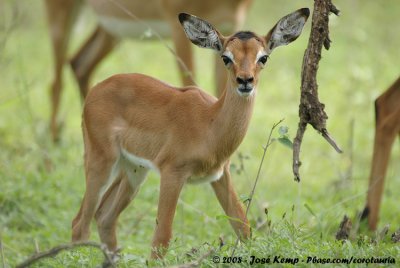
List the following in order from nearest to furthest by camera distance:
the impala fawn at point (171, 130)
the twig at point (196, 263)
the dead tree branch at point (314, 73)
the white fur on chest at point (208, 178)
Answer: the twig at point (196, 263) → the dead tree branch at point (314, 73) → the impala fawn at point (171, 130) → the white fur on chest at point (208, 178)

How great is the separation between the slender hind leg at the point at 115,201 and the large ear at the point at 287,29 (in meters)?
Result: 1.19

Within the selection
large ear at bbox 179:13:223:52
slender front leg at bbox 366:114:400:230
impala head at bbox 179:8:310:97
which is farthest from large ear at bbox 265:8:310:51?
slender front leg at bbox 366:114:400:230

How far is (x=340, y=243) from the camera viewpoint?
4660mm

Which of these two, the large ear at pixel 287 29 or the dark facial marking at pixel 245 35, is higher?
the large ear at pixel 287 29

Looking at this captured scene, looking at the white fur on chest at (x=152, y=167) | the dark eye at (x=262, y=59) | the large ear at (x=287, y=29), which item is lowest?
the white fur on chest at (x=152, y=167)

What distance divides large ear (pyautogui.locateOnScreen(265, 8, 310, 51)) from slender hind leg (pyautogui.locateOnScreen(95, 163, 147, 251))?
1.19 m

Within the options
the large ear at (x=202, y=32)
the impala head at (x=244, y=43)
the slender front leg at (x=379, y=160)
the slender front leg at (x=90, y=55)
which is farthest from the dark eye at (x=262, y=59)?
the slender front leg at (x=90, y=55)

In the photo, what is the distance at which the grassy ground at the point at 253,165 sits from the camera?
4961 mm

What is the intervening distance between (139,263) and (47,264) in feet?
1.62

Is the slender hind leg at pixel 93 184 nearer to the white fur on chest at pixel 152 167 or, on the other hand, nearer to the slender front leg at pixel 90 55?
the white fur on chest at pixel 152 167

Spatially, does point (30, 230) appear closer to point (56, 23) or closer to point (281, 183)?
point (281, 183)

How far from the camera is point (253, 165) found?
30.0ft

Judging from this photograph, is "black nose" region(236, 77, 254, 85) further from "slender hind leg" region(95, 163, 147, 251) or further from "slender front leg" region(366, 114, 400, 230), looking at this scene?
"slender front leg" region(366, 114, 400, 230)

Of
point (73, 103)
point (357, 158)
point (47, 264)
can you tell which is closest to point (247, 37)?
point (47, 264)
